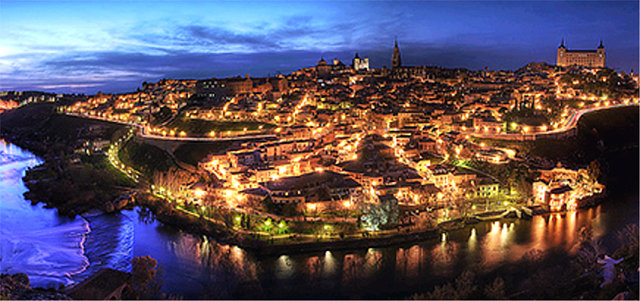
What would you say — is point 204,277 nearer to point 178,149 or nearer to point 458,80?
point 178,149

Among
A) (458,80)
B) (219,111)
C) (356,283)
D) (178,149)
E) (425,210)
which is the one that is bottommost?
(356,283)

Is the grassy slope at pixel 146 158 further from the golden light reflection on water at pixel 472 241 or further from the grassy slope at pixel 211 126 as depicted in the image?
the golden light reflection on water at pixel 472 241

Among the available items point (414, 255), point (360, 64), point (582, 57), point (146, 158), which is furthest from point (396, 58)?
point (414, 255)

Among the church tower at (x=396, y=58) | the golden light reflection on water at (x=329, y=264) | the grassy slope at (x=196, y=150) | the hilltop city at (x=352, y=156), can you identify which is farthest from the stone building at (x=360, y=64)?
the golden light reflection on water at (x=329, y=264)

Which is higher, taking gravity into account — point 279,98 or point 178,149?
point 279,98

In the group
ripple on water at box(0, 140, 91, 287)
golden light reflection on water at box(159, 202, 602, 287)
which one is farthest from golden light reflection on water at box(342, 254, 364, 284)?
ripple on water at box(0, 140, 91, 287)

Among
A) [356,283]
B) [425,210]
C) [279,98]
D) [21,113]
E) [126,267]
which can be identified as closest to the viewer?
[356,283]

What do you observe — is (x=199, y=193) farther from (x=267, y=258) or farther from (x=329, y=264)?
(x=329, y=264)

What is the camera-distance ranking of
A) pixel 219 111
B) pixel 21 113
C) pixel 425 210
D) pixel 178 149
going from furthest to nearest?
pixel 21 113 < pixel 219 111 < pixel 178 149 < pixel 425 210

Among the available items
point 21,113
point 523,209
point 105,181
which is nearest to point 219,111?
point 105,181
